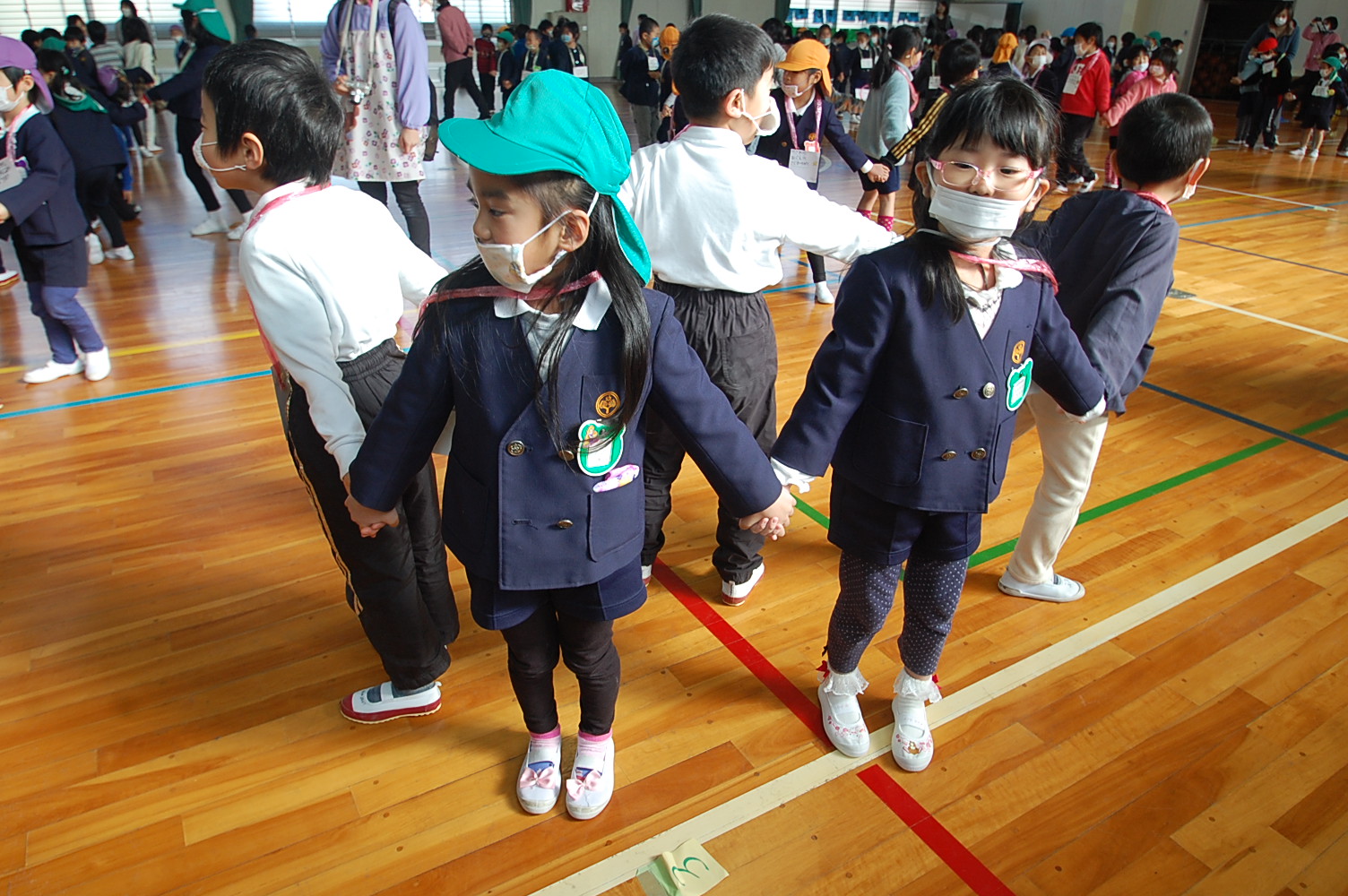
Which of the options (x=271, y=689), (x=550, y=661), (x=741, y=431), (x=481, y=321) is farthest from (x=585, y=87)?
(x=271, y=689)

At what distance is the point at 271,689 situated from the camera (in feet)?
6.39

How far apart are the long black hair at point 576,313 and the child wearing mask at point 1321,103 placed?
11389 millimetres

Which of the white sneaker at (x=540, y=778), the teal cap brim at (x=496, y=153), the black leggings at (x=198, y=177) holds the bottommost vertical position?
the white sneaker at (x=540, y=778)

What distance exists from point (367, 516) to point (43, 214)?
2699 millimetres

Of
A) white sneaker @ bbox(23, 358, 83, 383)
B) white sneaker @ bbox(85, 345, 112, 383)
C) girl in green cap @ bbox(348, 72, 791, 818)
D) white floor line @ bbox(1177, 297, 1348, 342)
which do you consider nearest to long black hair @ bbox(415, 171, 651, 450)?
girl in green cap @ bbox(348, 72, 791, 818)

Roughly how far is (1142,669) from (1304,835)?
47cm

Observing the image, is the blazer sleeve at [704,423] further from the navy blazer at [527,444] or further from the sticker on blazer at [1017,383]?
the sticker on blazer at [1017,383]

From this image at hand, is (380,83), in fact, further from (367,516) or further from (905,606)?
(905,606)

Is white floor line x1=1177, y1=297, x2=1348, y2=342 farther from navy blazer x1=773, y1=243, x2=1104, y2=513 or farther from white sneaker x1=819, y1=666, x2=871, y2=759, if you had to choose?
white sneaker x1=819, y1=666, x2=871, y2=759

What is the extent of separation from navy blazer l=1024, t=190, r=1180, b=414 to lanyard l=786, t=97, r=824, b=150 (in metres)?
2.31

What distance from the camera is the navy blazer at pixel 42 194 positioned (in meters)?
2.97

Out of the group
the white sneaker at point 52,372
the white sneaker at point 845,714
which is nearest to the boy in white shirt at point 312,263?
the white sneaker at point 845,714

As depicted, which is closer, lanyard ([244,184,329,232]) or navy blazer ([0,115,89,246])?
lanyard ([244,184,329,232])

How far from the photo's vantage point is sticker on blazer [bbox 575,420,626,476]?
1.24m
